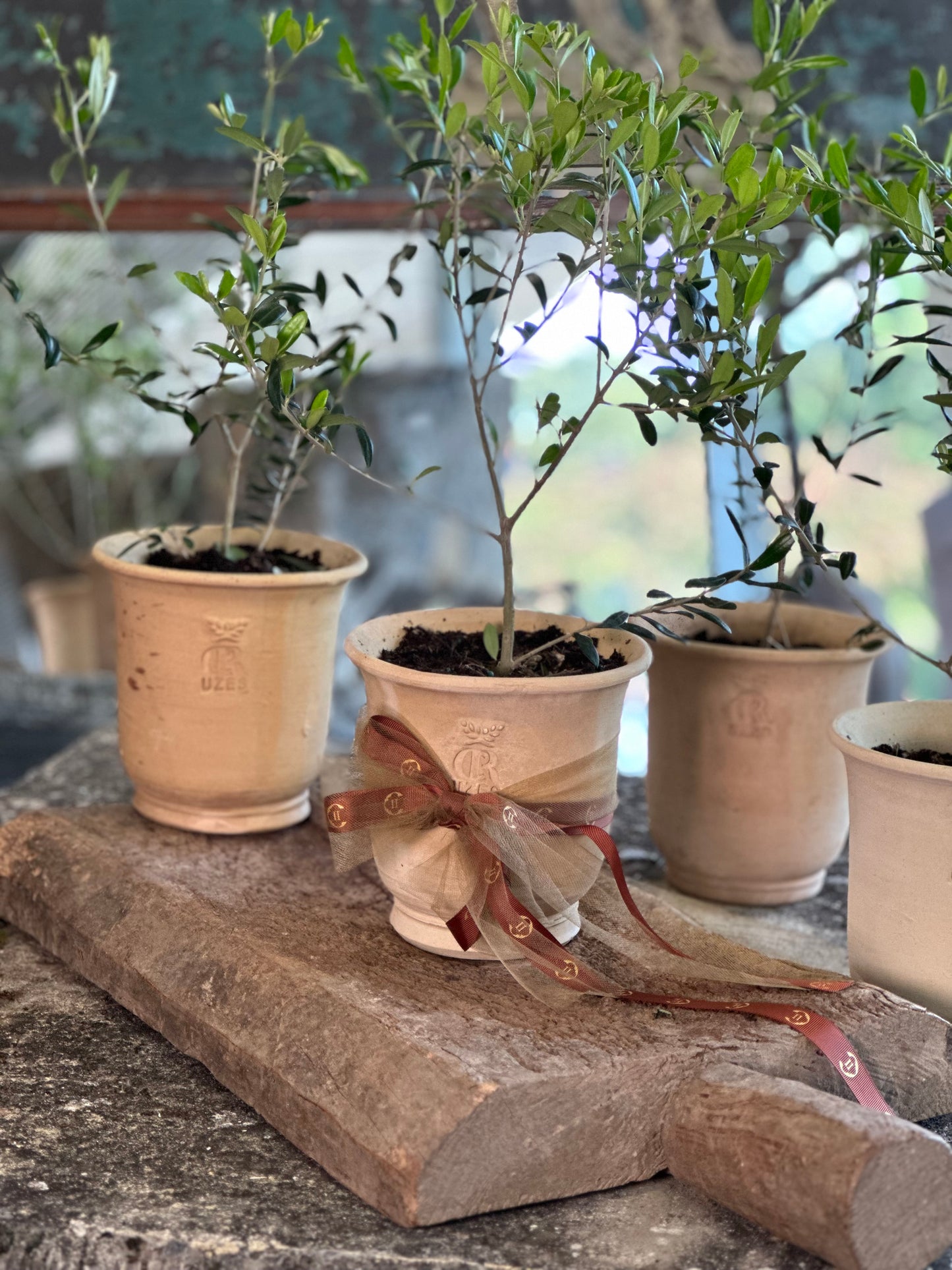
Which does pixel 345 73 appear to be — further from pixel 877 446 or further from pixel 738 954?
pixel 877 446

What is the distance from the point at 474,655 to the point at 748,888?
0.47 m

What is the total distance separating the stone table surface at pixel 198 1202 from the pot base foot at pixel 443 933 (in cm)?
22

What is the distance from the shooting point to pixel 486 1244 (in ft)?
3.04

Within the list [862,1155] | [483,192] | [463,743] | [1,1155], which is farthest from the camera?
[483,192]

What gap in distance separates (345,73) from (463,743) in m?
0.74

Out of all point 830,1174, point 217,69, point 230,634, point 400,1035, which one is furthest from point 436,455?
point 830,1174

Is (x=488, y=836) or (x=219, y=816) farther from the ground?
(x=488, y=836)

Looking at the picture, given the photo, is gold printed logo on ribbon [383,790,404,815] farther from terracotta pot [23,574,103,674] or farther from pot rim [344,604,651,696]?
terracotta pot [23,574,103,674]

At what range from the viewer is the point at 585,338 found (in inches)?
45.8

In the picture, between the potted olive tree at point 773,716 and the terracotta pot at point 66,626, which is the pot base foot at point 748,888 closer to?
the potted olive tree at point 773,716

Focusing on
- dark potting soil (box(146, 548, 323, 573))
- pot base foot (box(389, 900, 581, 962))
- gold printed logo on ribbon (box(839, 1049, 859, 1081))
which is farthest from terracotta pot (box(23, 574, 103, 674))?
gold printed logo on ribbon (box(839, 1049, 859, 1081))

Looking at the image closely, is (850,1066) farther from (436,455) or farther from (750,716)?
(436,455)

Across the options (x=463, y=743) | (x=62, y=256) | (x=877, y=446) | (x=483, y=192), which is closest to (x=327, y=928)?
(x=463, y=743)

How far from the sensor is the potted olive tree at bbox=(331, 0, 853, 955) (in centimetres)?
105
